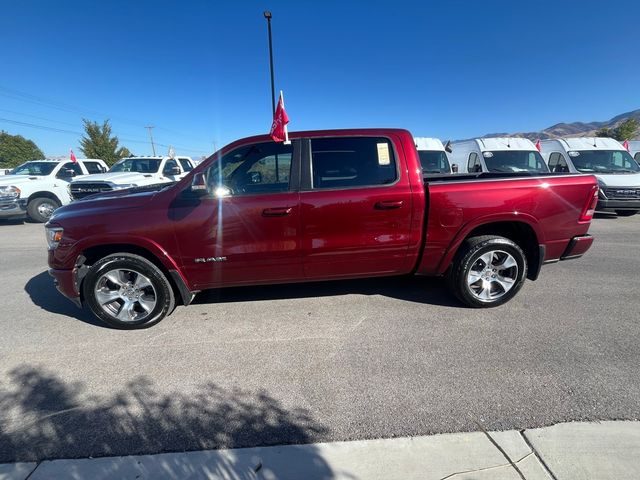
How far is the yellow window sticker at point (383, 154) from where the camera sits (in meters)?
3.35

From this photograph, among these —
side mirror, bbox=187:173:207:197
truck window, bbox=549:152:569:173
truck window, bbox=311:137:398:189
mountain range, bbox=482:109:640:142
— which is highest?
mountain range, bbox=482:109:640:142

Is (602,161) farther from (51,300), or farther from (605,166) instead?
(51,300)

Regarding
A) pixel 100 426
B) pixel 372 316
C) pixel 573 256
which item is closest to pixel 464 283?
pixel 372 316

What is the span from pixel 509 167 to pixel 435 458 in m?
10.3

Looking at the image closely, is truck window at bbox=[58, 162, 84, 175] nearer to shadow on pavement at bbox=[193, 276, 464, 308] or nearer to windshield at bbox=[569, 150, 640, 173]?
shadow on pavement at bbox=[193, 276, 464, 308]

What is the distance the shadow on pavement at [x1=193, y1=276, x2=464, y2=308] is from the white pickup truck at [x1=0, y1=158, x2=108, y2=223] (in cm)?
875

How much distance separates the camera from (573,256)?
146 inches

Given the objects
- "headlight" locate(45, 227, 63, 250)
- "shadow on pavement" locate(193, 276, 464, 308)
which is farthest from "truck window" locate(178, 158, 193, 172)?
"headlight" locate(45, 227, 63, 250)

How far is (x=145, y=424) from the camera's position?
6.96ft

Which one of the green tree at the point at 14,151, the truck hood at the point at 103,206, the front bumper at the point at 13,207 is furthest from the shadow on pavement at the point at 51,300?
the green tree at the point at 14,151

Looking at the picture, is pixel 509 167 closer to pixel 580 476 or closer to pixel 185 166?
pixel 580 476

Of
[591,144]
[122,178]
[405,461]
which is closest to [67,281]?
[405,461]

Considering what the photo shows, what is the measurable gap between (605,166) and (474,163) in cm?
372

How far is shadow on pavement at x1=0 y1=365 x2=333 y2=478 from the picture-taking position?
1.91 metres
